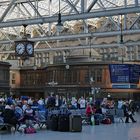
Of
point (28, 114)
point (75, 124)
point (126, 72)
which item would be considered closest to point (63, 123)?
point (75, 124)

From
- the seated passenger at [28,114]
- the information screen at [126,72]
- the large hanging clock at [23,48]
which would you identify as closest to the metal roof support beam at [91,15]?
the large hanging clock at [23,48]

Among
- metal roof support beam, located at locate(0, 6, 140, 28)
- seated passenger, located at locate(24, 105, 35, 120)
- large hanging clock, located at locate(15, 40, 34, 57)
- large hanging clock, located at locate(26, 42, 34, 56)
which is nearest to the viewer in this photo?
seated passenger, located at locate(24, 105, 35, 120)

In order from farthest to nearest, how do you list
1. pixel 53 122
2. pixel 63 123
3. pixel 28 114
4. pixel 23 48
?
pixel 23 48, pixel 53 122, pixel 28 114, pixel 63 123

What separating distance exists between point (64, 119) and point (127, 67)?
12.8 metres

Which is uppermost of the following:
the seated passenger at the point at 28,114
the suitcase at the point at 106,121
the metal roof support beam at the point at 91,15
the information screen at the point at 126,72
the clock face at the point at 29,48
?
the metal roof support beam at the point at 91,15

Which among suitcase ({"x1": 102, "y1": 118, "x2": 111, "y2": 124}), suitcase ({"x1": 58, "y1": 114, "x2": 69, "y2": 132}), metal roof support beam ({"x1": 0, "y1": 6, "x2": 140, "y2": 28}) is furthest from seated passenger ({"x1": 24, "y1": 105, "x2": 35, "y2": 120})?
suitcase ({"x1": 102, "y1": 118, "x2": 111, "y2": 124})

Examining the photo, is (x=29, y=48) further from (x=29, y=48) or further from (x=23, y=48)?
(x=23, y=48)

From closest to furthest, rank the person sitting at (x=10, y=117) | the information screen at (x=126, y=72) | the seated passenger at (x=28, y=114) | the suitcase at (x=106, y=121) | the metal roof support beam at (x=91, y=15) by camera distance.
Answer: the person sitting at (x=10, y=117) → the seated passenger at (x=28, y=114) → the metal roof support beam at (x=91, y=15) → the suitcase at (x=106, y=121) → the information screen at (x=126, y=72)

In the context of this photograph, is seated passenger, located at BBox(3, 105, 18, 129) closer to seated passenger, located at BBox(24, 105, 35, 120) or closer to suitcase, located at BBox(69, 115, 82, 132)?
seated passenger, located at BBox(24, 105, 35, 120)

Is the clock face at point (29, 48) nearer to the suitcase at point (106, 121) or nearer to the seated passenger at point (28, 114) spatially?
the seated passenger at point (28, 114)

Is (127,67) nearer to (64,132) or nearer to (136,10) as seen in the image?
(136,10)

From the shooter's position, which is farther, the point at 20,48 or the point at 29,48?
the point at 29,48

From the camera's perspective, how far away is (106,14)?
80.1ft

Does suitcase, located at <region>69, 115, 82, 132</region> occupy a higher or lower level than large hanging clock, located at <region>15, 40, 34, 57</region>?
lower
